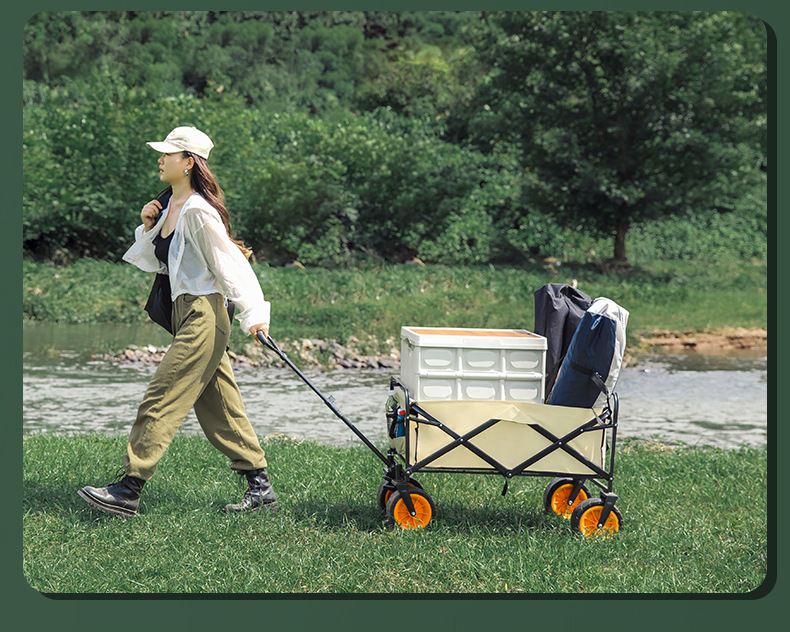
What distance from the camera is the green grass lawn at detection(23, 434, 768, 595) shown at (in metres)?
3.83

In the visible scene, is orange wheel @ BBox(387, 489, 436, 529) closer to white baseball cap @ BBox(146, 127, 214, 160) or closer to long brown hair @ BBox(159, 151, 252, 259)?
long brown hair @ BBox(159, 151, 252, 259)

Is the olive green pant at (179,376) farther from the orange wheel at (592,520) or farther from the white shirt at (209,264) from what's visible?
the orange wheel at (592,520)

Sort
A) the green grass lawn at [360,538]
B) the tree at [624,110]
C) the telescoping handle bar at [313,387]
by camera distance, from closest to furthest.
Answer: the green grass lawn at [360,538] → the telescoping handle bar at [313,387] → the tree at [624,110]

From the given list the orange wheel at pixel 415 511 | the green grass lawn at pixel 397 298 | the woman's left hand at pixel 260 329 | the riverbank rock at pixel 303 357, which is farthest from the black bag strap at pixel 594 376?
the green grass lawn at pixel 397 298

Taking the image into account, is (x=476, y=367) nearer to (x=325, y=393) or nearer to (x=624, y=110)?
(x=325, y=393)

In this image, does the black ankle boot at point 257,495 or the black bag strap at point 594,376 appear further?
the black ankle boot at point 257,495

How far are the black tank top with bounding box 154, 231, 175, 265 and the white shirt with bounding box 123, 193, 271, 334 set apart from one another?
93 mm

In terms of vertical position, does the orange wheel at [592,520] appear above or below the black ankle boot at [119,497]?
below

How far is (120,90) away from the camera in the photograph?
19469 mm

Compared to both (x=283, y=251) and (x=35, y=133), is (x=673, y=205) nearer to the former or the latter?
→ (x=283, y=251)

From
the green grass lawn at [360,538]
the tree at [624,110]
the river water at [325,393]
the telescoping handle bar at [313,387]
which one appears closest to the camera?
the green grass lawn at [360,538]

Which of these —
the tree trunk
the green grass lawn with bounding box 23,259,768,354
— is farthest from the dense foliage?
the green grass lawn with bounding box 23,259,768,354

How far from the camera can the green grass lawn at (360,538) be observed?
12.6 feet

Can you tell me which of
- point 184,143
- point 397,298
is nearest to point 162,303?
point 184,143
